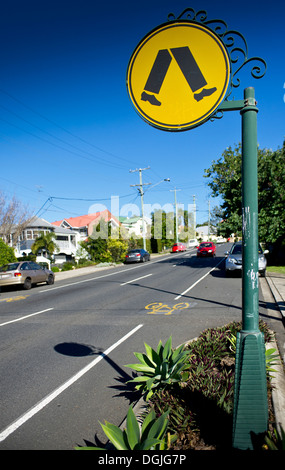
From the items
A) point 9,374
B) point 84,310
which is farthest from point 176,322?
point 9,374

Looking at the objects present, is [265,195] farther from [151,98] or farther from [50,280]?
[151,98]

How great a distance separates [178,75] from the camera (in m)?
2.69

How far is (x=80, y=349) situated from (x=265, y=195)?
1469cm

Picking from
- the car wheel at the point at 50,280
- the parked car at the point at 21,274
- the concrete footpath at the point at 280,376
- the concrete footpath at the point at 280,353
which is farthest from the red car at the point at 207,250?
the concrete footpath at the point at 280,376

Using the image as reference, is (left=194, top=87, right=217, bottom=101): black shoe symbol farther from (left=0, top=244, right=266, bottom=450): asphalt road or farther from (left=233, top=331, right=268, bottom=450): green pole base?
(left=0, top=244, right=266, bottom=450): asphalt road

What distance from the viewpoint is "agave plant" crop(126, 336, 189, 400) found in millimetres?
3760

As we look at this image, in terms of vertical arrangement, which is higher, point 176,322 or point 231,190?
point 231,190

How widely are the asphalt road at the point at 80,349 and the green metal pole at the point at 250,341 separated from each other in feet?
5.27

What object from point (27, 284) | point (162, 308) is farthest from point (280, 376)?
point (27, 284)

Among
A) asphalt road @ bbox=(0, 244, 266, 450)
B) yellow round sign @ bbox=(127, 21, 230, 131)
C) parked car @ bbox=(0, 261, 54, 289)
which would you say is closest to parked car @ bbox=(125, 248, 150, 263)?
parked car @ bbox=(0, 261, 54, 289)

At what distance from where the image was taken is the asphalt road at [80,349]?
3605 millimetres
